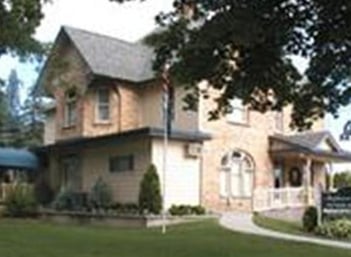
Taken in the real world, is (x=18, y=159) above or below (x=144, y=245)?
above

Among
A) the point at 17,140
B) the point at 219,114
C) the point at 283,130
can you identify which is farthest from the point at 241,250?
the point at 17,140

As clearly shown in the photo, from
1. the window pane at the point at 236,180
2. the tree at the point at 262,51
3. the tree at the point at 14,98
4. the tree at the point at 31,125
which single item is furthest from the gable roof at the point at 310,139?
the tree at the point at 14,98

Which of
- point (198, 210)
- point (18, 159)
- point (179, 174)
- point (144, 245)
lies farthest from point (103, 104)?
point (144, 245)

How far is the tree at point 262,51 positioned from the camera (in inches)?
632

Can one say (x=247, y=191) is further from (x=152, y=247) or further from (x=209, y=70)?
(x=209, y=70)

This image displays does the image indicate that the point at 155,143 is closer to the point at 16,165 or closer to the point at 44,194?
the point at 44,194

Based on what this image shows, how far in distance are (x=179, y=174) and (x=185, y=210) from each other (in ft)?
6.36

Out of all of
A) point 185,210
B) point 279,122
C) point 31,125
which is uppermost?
point 31,125

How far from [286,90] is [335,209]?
12993 millimetres

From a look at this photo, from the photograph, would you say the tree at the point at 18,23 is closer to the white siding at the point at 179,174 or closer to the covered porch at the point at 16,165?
the white siding at the point at 179,174

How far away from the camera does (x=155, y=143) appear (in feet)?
122

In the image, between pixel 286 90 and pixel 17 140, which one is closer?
pixel 286 90

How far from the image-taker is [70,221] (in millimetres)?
38500

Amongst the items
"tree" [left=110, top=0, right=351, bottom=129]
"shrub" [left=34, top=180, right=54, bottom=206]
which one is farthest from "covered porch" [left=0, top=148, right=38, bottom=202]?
"tree" [left=110, top=0, right=351, bottom=129]
